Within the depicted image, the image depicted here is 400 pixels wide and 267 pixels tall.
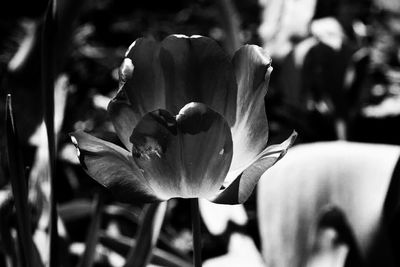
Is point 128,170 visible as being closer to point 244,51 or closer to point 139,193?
point 139,193

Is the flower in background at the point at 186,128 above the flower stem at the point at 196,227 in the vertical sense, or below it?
above

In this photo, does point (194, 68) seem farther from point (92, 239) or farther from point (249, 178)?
point (92, 239)

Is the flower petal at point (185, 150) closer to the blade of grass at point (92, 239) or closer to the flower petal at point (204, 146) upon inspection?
the flower petal at point (204, 146)

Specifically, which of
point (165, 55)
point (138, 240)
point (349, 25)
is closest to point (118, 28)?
point (349, 25)

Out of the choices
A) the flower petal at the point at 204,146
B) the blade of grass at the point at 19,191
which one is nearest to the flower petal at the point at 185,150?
the flower petal at the point at 204,146

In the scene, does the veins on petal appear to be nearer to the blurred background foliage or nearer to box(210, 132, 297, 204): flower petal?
box(210, 132, 297, 204): flower petal

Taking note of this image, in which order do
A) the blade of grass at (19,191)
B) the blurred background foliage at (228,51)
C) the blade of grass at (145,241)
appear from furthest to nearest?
the blurred background foliage at (228,51), the blade of grass at (145,241), the blade of grass at (19,191)

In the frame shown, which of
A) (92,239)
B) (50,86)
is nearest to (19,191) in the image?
(50,86)
